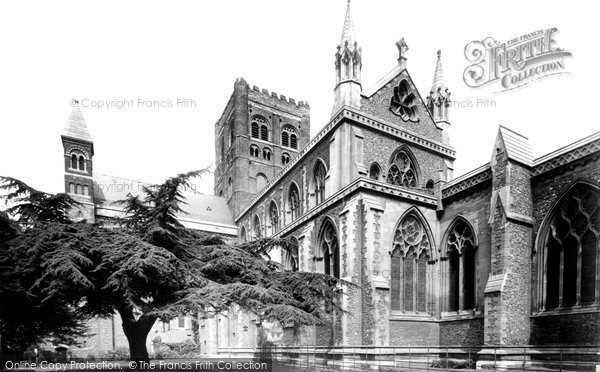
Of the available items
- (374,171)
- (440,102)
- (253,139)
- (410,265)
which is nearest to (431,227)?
(410,265)

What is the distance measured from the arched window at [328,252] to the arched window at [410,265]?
9.30 ft

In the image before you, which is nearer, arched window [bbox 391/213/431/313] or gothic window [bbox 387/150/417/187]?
arched window [bbox 391/213/431/313]

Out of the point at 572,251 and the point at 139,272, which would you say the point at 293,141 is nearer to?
the point at 572,251

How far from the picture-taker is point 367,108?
1938 centimetres

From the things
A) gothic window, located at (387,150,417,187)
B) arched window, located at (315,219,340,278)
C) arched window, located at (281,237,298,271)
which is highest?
gothic window, located at (387,150,417,187)

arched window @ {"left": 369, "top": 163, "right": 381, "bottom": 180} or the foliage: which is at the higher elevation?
arched window @ {"left": 369, "top": 163, "right": 381, "bottom": 180}

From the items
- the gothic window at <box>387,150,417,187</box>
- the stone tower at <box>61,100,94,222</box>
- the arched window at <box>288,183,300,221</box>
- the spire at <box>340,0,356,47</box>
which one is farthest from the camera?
the stone tower at <box>61,100,94,222</box>

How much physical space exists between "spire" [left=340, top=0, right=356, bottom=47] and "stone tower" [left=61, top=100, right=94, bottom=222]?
27015 mm

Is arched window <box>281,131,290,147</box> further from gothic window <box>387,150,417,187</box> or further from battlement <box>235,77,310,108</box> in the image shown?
gothic window <box>387,150,417,187</box>

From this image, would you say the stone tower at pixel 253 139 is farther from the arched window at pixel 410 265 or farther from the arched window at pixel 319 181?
the arched window at pixel 410 265

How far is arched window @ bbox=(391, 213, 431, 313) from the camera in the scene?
16062 mm

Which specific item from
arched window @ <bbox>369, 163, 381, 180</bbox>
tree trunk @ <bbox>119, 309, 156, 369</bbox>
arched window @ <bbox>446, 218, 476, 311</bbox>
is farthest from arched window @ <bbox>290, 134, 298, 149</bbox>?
tree trunk @ <bbox>119, 309, 156, 369</bbox>

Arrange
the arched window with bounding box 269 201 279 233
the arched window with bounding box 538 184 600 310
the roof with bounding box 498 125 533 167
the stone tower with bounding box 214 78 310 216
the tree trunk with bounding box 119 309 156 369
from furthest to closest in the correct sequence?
1. the stone tower with bounding box 214 78 310 216
2. the arched window with bounding box 269 201 279 233
3. the roof with bounding box 498 125 533 167
4. the arched window with bounding box 538 184 600 310
5. the tree trunk with bounding box 119 309 156 369

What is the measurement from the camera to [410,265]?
16516 millimetres
